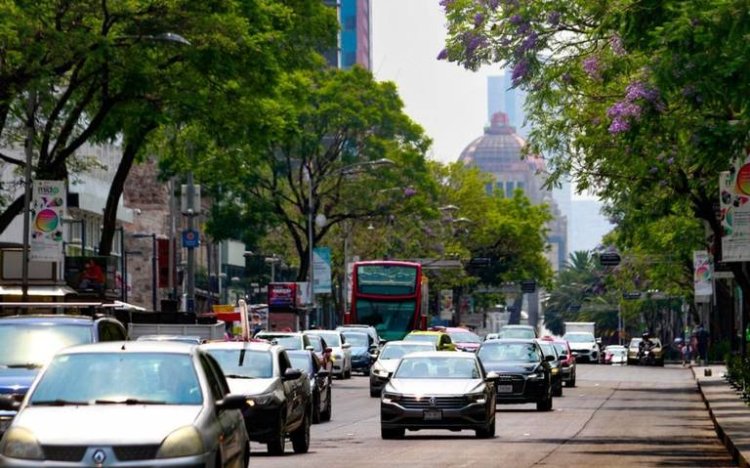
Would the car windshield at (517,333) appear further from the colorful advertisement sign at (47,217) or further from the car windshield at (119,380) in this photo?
the car windshield at (119,380)

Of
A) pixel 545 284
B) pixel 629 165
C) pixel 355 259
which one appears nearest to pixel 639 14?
pixel 629 165

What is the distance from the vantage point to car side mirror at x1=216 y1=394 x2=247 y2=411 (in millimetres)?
16562

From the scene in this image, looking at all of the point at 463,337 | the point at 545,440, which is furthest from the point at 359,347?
the point at 545,440

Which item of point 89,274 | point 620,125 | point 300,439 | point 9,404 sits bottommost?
point 300,439

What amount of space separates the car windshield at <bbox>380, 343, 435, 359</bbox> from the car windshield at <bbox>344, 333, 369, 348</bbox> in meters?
18.0

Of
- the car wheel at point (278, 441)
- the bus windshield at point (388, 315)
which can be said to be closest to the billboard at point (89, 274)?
the bus windshield at point (388, 315)

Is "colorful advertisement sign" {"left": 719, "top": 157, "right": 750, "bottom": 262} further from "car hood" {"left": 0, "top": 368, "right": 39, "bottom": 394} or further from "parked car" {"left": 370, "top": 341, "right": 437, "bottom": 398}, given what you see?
"parked car" {"left": 370, "top": 341, "right": 437, "bottom": 398}

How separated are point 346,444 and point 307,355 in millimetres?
4683

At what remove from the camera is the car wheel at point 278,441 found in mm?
27177

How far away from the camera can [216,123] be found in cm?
4378

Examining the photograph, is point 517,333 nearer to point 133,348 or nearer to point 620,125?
point 620,125

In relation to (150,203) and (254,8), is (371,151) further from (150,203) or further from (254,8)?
(254,8)

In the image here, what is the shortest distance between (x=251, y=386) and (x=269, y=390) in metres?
0.38

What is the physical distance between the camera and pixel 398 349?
170 ft
